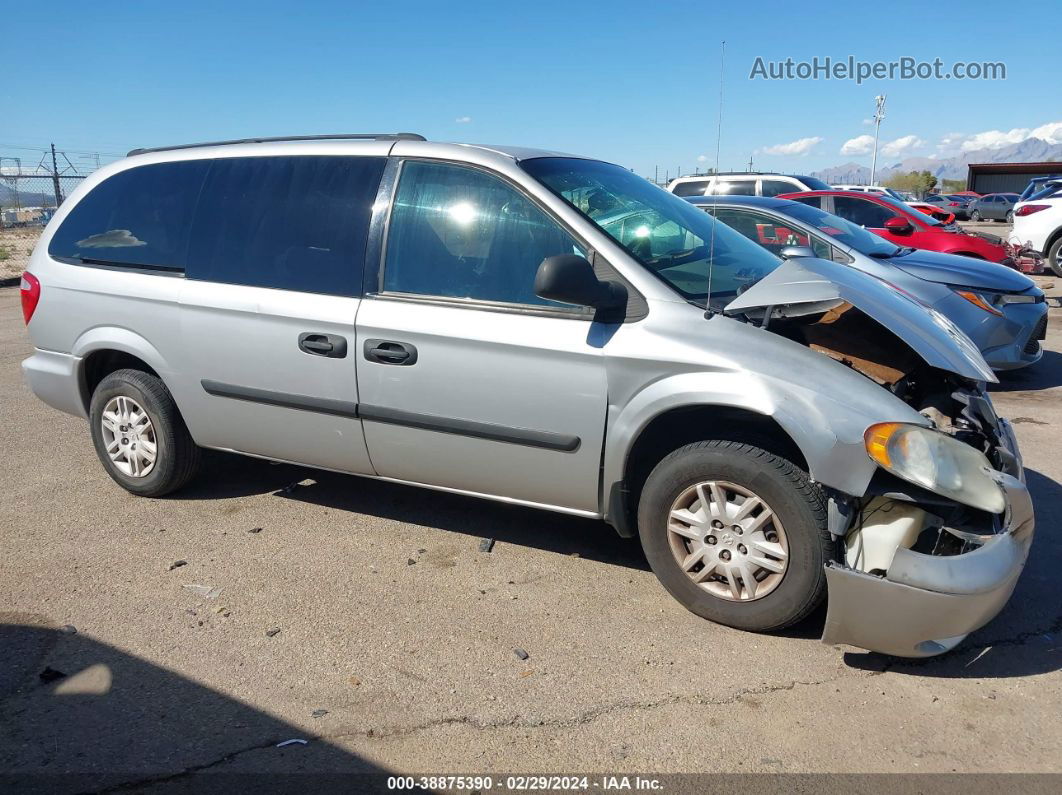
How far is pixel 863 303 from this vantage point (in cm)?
335

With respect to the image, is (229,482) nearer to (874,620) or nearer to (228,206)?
(228,206)

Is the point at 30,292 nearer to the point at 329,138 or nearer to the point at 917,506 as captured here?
→ the point at 329,138

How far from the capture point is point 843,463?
3.01 meters

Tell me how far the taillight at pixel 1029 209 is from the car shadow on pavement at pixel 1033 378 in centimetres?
678

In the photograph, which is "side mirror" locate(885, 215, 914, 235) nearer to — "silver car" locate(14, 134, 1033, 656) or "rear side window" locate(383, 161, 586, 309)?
"silver car" locate(14, 134, 1033, 656)

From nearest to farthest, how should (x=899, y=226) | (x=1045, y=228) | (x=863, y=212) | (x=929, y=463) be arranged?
(x=929, y=463) → (x=899, y=226) → (x=863, y=212) → (x=1045, y=228)

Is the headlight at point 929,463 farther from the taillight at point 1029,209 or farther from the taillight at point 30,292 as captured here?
the taillight at point 1029,209

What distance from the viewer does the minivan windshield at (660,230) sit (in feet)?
12.1

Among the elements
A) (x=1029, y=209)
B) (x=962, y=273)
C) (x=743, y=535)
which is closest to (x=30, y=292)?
(x=743, y=535)

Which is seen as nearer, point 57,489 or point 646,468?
point 646,468

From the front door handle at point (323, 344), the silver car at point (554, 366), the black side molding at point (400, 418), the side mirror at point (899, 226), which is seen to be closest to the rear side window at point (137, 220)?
the silver car at point (554, 366)

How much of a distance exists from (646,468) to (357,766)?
164 cm

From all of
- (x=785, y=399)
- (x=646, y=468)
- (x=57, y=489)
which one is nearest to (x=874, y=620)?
(x=785, y=399)

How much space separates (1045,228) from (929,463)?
13.1 meters
